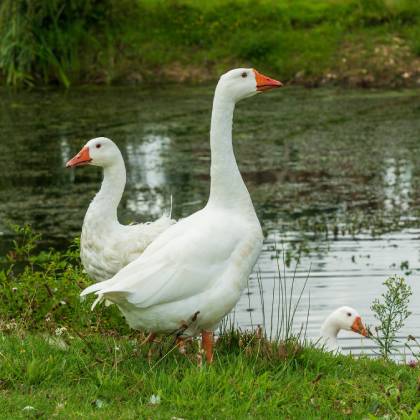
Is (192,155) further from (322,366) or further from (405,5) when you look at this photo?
(322,366)

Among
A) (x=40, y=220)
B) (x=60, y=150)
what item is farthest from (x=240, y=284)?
(x=60, y=150)

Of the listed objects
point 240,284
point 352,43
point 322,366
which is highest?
point 352,43

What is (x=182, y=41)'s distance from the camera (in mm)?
29984

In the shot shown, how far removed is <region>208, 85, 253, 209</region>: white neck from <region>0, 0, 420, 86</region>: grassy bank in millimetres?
21308

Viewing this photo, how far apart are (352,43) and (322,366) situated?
23.0 m

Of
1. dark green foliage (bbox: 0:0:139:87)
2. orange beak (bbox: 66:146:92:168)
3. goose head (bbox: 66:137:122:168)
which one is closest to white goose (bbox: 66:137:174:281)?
goose head (bbox: 66:137:122:168)

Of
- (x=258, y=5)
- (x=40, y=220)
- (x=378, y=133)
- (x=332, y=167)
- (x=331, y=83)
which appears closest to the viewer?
(x=40, y=220)

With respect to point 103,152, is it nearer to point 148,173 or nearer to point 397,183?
point 397,183

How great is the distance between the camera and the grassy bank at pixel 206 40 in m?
28.2

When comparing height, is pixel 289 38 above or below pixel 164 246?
above

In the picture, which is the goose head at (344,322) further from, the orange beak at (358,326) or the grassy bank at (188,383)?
the grassy bank at (188,383)

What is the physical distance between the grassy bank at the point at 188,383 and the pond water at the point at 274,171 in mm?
2382

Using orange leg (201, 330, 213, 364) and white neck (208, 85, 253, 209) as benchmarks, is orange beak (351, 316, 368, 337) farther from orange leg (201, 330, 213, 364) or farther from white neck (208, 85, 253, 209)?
orange leg (201, 330, 213, 364)

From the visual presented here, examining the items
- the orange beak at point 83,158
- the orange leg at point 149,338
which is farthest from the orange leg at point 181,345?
the orange beak at point 83,158
